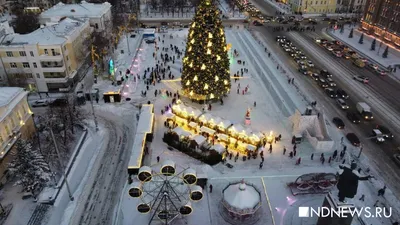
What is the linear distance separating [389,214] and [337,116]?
646 inches

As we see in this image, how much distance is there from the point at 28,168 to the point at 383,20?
74.9 meters

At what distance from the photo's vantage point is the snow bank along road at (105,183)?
85.1ft

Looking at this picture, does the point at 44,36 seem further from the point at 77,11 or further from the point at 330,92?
the point at 330,92

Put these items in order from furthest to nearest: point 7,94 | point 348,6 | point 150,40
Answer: point 348,6 → point 150,40 → point 7,94

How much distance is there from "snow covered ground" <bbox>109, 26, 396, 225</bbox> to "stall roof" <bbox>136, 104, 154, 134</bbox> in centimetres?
158

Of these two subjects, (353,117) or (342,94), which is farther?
(342,94)

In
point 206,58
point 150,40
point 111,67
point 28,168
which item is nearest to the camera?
point 28,168

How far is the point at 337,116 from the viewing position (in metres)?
40.2

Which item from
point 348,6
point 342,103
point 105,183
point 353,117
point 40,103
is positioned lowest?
point 105,183

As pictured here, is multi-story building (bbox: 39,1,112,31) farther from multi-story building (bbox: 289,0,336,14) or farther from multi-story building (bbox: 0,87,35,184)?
multi-story building (bbox: 289,0,336,14)

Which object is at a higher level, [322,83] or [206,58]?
[206,58]

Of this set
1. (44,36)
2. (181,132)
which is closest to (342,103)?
(181,132)

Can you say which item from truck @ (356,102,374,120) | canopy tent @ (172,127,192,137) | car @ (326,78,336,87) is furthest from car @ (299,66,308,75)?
canopy tent @ (172,127,192,137)

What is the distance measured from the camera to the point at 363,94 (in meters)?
46.2
